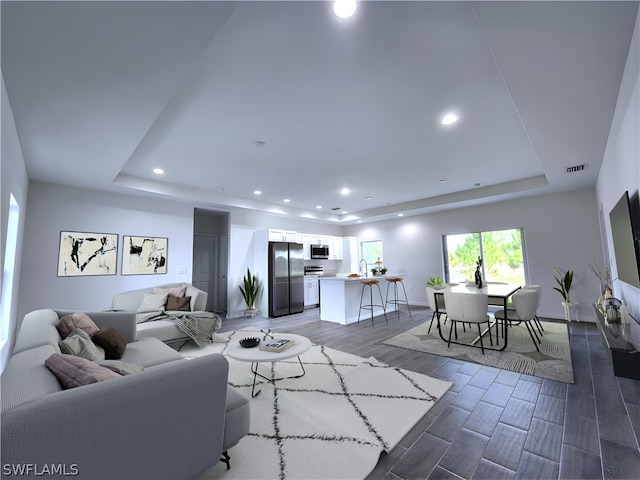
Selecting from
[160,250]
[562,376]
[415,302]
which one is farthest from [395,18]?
[415,302]

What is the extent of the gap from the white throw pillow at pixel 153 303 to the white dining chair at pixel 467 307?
4519 millimetres

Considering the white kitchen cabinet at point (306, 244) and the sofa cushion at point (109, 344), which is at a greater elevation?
the white kitchen cabinet at point (306, 244)

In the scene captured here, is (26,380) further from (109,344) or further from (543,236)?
(543,236)

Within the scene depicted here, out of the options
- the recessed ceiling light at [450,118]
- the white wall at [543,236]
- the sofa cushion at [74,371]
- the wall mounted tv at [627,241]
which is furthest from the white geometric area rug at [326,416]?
the white wall at [543,236]

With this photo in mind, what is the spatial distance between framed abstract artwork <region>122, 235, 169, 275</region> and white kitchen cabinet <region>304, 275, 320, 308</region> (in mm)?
3592

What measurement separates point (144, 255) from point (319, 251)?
4.52m

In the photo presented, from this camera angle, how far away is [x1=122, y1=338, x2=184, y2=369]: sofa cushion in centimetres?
242

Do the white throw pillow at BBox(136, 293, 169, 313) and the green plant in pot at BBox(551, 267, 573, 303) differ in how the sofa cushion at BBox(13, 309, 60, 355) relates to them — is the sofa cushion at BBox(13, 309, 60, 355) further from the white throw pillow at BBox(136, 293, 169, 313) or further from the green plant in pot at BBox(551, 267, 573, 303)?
the green plant in pot at BBox(551, 267, 573, 303)

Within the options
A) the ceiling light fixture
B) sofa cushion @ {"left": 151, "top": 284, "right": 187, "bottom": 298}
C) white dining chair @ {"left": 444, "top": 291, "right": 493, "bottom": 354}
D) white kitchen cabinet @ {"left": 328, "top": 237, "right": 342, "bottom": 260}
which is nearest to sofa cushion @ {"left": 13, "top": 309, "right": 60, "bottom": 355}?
sofa cushion @ {"left": 151, "top": 284, "right": 187, "bottom": 298}

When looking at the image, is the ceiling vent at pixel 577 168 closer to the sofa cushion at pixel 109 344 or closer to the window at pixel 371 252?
the window at pixel 371 252

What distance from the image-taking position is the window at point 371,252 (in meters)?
8.65

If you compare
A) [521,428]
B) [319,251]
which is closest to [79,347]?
[521,428]

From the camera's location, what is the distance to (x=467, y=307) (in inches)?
143

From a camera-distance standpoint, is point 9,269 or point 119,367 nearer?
point 119,367
